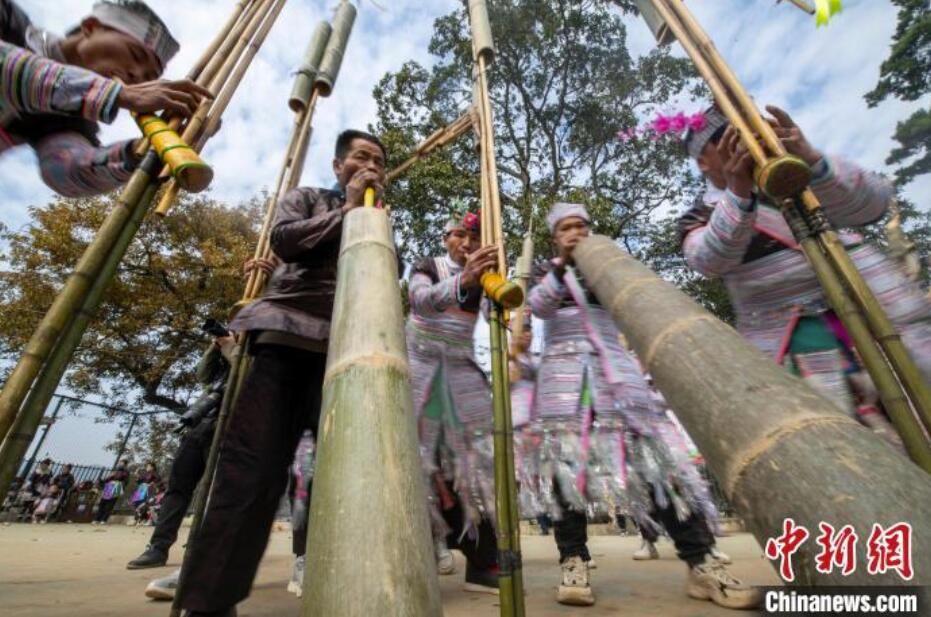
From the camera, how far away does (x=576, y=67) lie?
12.7m

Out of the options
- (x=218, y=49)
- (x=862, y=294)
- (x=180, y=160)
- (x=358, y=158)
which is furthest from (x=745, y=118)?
(x=218, y=49)

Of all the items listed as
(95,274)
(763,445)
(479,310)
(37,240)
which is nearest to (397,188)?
(479,310)

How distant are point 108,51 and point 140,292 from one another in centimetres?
1586

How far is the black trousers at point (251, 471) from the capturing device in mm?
1625

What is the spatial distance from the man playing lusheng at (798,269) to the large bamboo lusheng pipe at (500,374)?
89cm

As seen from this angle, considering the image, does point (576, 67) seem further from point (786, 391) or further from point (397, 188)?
point (786, 391)

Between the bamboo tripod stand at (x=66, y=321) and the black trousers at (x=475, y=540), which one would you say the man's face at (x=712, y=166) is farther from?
the black trousers at (x=475, y=540)

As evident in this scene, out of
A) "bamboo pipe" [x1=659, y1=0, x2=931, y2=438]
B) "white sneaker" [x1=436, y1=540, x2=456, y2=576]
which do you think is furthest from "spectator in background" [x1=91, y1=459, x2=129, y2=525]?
"bamboo pipe" [x1=659, y1=0, x2=931, y2=438]

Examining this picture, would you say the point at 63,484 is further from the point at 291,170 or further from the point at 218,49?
the point at 218,49

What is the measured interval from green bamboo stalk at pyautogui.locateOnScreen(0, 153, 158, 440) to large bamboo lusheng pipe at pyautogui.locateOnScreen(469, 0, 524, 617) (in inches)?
42.9

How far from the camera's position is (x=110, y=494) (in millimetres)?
→ 12984

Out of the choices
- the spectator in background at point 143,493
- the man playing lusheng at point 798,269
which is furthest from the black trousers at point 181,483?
the spectator in background at point 143,493

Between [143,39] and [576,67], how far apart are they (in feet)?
41.7

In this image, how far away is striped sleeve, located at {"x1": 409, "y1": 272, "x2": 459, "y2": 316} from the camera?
2.84m
